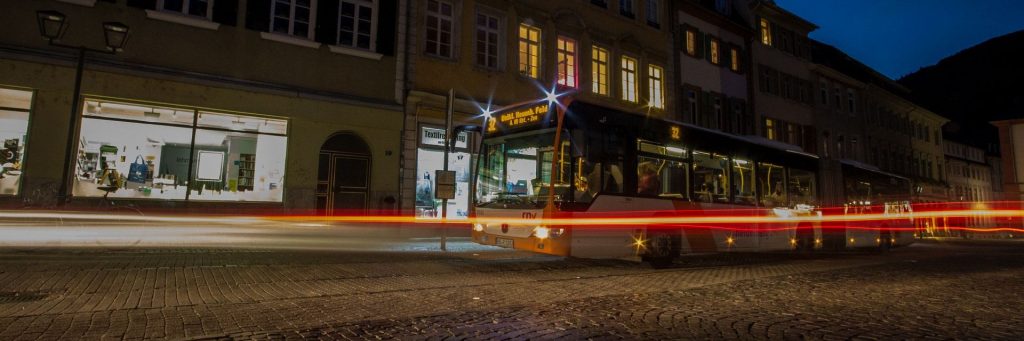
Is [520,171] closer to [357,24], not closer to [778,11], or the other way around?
[357,24]

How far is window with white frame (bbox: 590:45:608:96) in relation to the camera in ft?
68.5

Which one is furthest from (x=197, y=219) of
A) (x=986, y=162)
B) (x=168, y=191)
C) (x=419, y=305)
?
(x=986, y=162)

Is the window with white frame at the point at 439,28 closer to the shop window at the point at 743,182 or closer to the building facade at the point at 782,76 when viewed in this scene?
the shop window at the point at 743,182

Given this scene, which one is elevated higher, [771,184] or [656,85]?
[656,85]

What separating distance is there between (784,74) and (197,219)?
96.7 feet

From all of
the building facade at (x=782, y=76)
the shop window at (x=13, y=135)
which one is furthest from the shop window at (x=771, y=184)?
the building facade at (x=782, y=76)

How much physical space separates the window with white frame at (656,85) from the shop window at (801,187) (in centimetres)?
1001

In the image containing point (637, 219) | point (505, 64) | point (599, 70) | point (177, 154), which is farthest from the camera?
point (599, 70)

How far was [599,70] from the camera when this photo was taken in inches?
836

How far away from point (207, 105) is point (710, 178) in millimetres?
11358

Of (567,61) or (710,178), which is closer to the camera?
(710,178)

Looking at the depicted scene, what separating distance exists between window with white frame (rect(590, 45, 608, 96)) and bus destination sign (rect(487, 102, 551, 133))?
11.3m

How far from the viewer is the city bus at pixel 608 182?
8.63 m

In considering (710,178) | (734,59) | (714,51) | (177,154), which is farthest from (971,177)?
(177,154)
